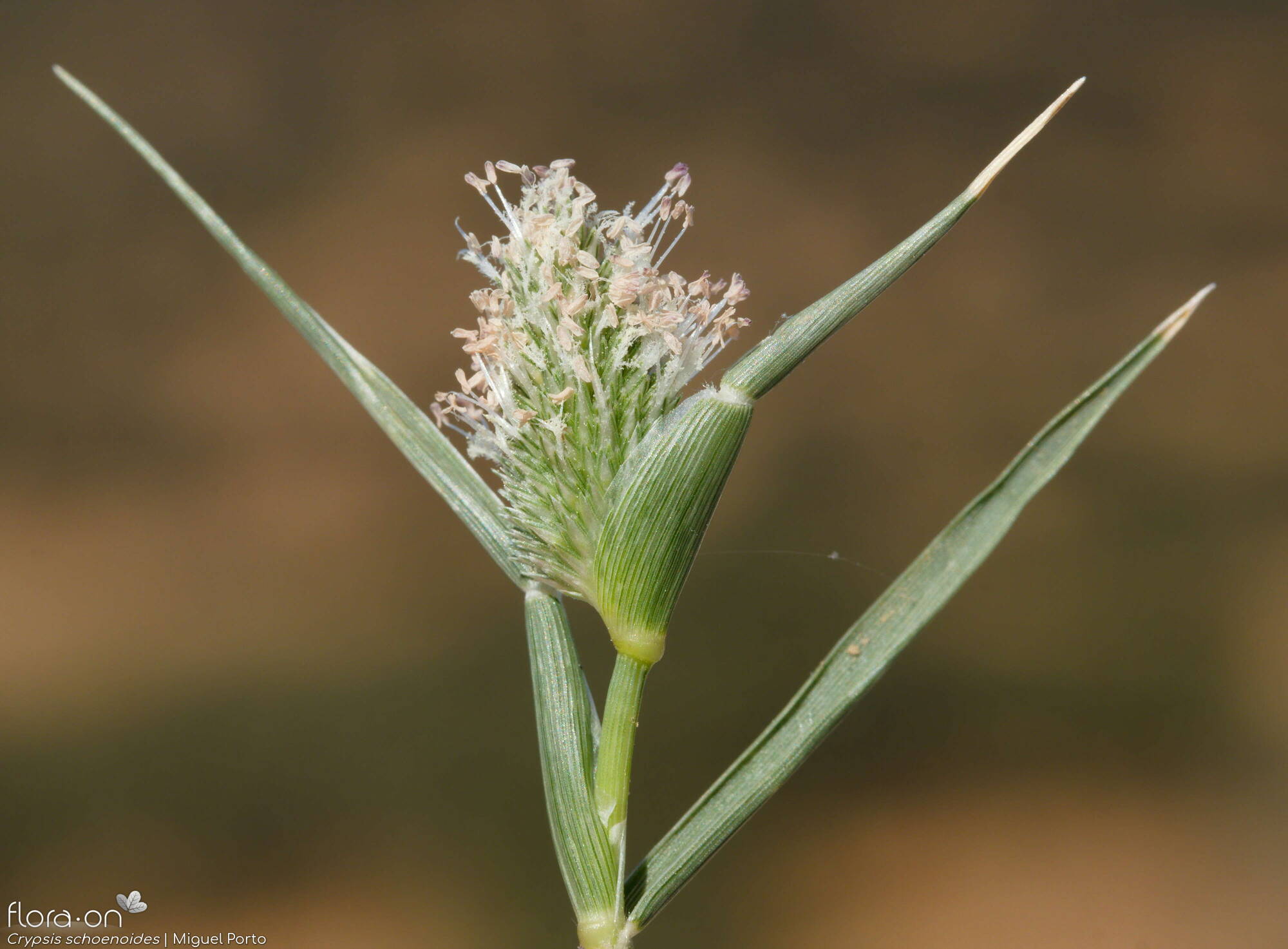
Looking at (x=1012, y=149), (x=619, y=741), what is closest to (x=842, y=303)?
(x=1012, y=149)

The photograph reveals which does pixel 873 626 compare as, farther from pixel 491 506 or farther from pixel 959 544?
pixel 491 506

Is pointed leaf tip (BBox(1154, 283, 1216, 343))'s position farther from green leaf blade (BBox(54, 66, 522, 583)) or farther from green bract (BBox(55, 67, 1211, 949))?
→ green leaf blade (BBox(54, 66, 522, 583))

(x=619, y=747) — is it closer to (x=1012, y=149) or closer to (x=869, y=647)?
(x=869, y=647)

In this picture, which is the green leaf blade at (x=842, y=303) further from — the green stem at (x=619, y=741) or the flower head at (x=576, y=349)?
the green stem at (x=619, y=741)

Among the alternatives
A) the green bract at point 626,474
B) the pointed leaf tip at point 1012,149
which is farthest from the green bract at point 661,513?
the pointed leaf tip at point 1012,149

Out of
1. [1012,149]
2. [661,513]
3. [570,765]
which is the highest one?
[1012,149]

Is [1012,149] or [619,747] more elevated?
[1012,149]

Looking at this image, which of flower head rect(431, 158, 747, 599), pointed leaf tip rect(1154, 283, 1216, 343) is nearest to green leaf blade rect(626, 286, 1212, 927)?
pointed leaf tip rect(1154, 283, 1216, 343)
